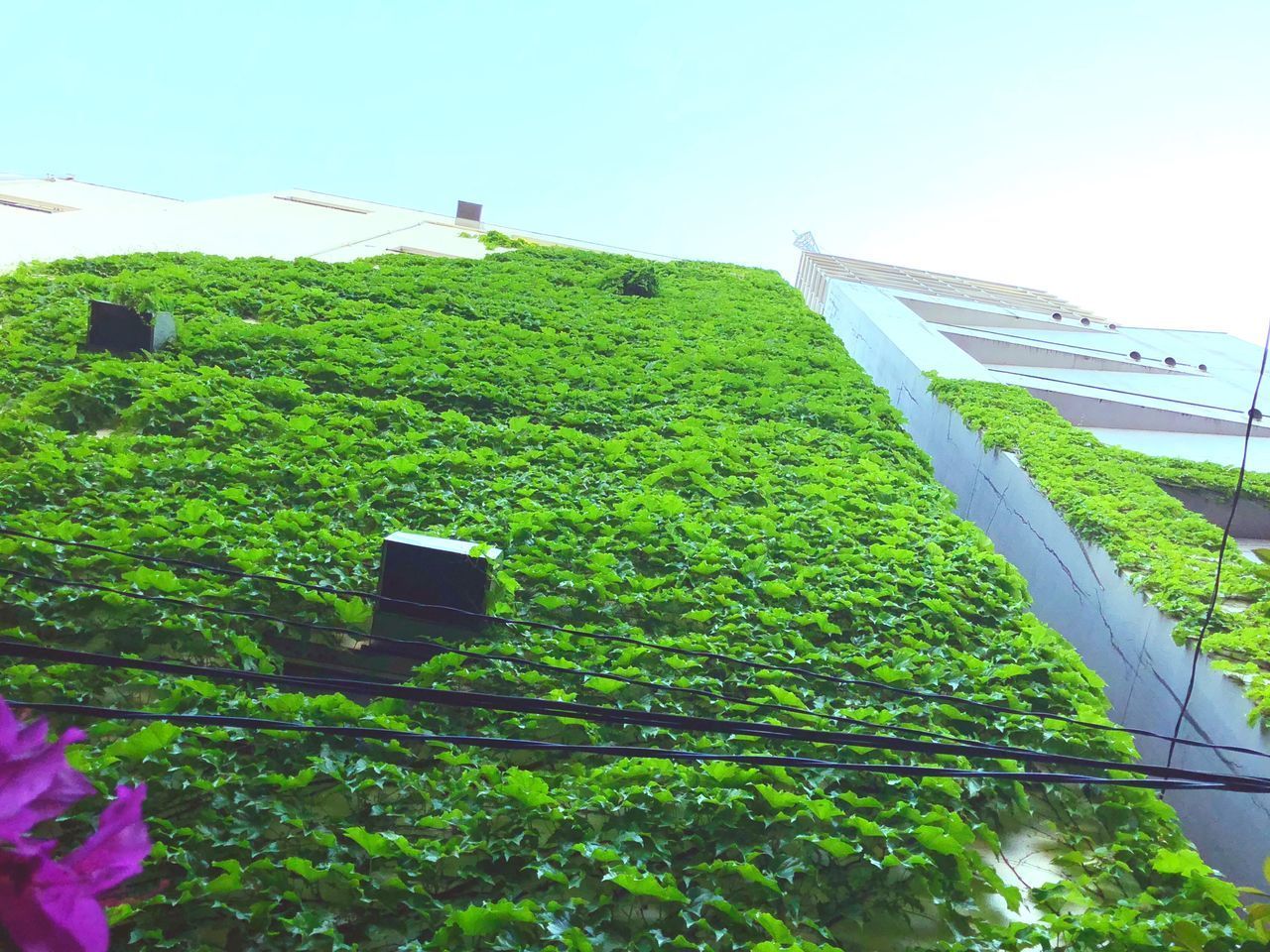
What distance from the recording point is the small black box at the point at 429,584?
3.53 meters

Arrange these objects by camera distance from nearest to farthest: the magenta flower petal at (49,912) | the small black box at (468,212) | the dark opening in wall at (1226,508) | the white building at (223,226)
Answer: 1. the magenta flower petal at (49,912)
2. the dark opening in wall at (1226,508)
3. the white building at (223,226)
4. the small black box at (468,212)

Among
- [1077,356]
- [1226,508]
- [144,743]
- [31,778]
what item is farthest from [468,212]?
[31,778]

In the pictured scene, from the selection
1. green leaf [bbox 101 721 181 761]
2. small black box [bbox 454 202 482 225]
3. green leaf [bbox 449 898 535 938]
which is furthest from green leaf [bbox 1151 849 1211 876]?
small black box [bbox 454 202 482 225]

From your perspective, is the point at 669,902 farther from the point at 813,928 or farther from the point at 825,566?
the point at 825,566

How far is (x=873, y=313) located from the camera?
11.9m

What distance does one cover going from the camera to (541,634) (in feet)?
12.0

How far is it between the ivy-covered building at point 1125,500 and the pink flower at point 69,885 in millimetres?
1518

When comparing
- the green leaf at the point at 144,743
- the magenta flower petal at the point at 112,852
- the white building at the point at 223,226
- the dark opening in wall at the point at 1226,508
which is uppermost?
the white building at the point at 223,226

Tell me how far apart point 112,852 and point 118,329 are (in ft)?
19.7

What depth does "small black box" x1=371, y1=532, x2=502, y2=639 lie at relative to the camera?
11.6 ft

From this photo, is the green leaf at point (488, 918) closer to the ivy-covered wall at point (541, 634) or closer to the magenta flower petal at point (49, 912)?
the ivy-covered wall at point (541, 634)

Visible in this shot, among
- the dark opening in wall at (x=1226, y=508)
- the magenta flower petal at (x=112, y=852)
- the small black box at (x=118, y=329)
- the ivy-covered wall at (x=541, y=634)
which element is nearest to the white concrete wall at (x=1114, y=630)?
the ivy-covered wall at (x=541, y=634)

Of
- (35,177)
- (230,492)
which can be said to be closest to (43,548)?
(230,492)

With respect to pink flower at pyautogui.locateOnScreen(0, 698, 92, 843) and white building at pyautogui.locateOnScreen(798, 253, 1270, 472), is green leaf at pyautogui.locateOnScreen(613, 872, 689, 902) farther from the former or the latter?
white building at pyautogui.locateOnScreen(798, 253, 1270, 472)
